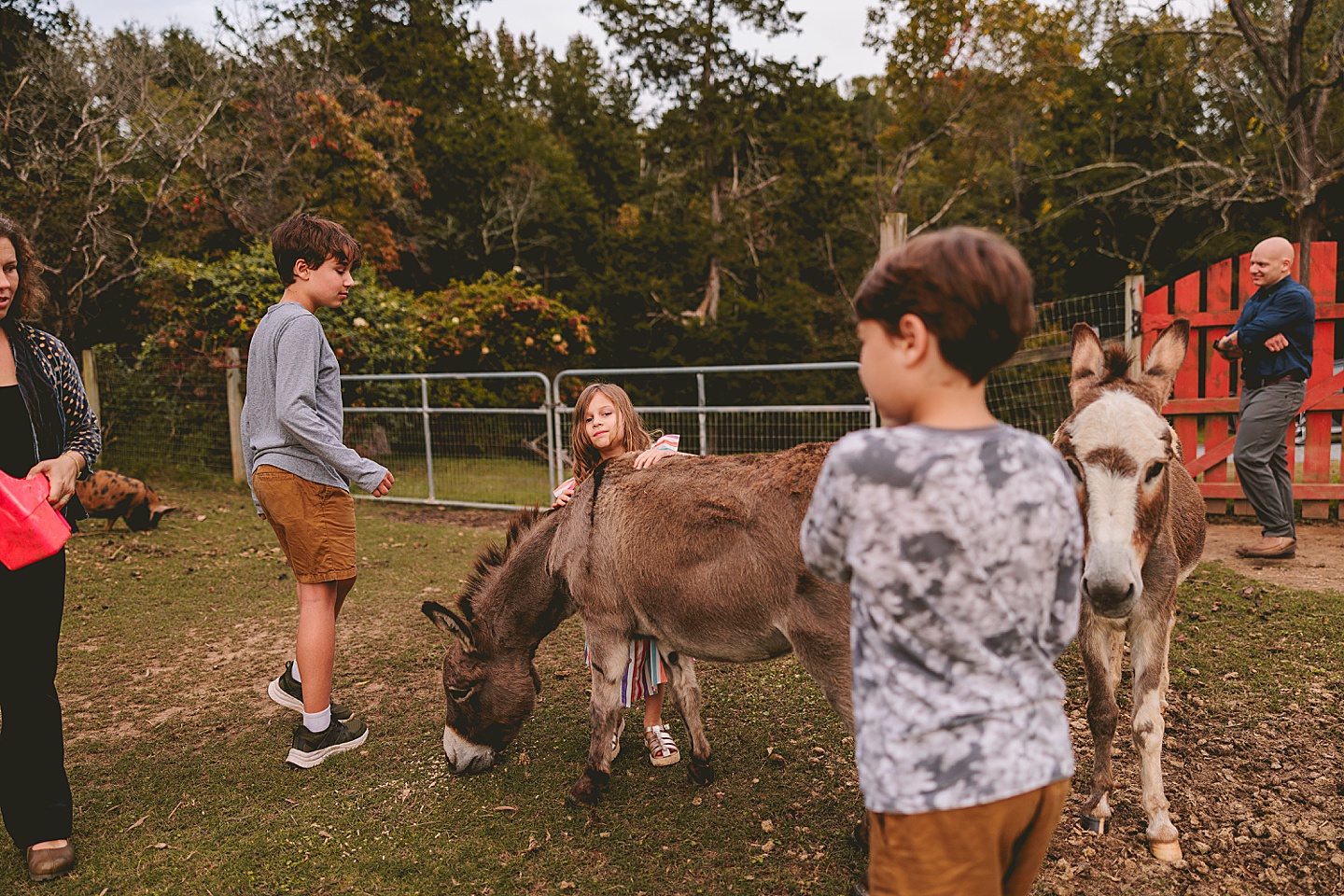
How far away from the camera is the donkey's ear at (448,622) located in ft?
10.8

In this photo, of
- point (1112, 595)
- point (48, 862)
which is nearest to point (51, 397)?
point (48, 862)

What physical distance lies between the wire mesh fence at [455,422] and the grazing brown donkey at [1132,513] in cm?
466

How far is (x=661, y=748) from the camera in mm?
3547

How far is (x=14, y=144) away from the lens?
35.8 ft

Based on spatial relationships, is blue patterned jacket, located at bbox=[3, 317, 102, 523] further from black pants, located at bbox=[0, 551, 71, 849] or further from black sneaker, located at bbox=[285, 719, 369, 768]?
black sneaker, located at bbox=[285, 719, 369, 768]

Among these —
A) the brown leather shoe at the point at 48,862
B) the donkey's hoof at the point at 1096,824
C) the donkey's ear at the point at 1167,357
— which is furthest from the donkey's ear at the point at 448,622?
the donkey's ear at the point at 1167,357

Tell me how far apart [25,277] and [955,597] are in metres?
3.15

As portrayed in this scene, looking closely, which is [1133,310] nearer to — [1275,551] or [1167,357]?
[1275,551]

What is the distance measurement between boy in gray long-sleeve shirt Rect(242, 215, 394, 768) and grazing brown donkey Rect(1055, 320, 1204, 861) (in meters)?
2.55

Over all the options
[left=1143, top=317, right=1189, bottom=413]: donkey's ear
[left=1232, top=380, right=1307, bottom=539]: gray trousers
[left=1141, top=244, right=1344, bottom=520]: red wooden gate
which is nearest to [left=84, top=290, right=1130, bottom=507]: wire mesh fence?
[left=1141, top=244, right=1344, bottom=520]: red wooden gate

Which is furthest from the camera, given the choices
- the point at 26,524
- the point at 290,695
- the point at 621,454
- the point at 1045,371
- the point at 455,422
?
the point at 1045,371

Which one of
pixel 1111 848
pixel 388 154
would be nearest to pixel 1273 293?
pixel 1111 848

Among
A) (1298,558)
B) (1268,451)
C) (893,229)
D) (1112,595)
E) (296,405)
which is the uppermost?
(893,229)

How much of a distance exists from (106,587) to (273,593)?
1.42 m
